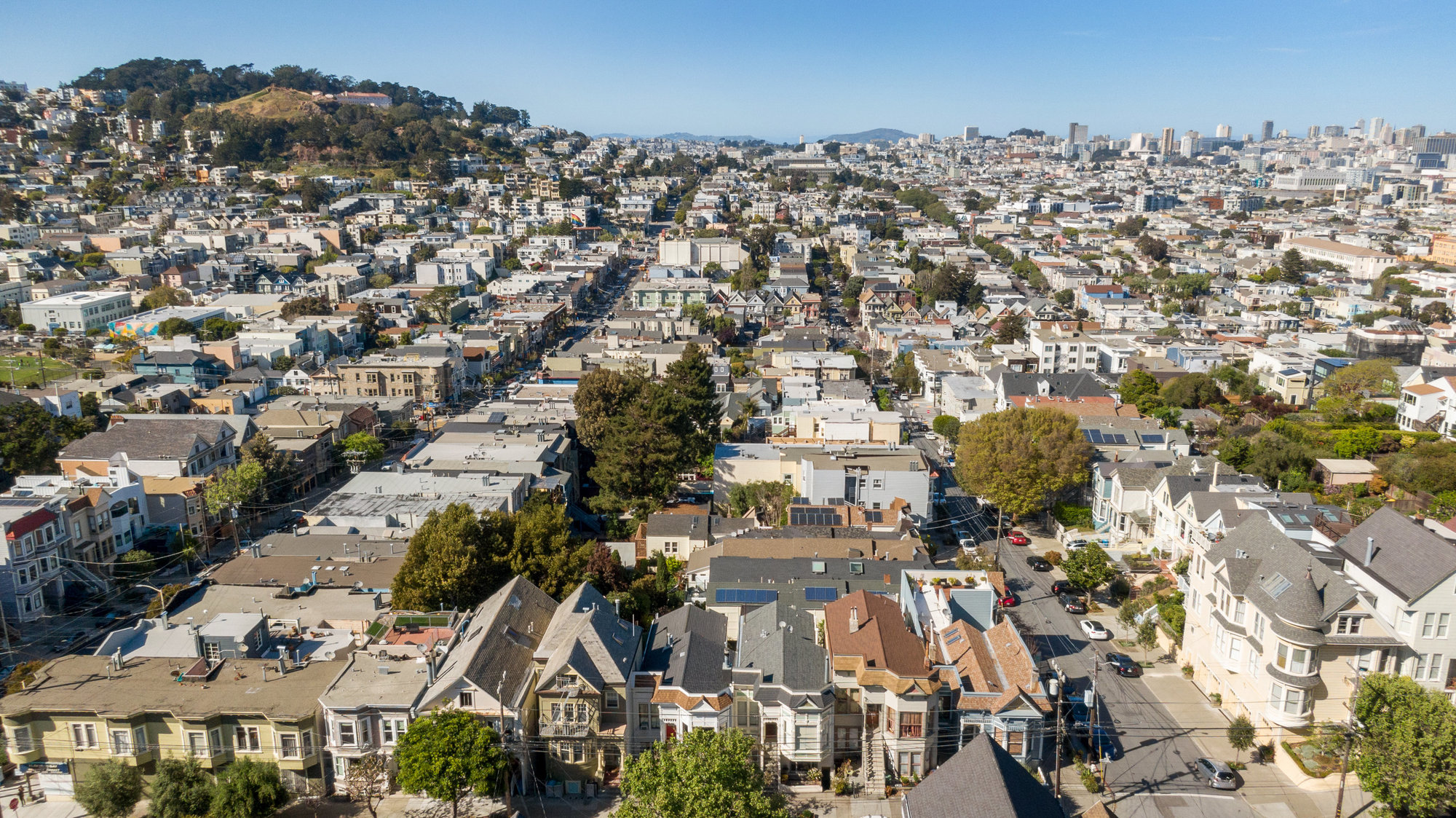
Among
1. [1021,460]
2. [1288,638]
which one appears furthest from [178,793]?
[1021,460]

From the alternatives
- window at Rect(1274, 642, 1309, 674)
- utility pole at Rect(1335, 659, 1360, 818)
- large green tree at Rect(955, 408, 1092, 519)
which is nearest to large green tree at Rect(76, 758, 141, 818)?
utility pole at Rect(1335, 659, 1360, 818)

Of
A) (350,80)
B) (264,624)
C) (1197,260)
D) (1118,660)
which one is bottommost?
(1118,660)

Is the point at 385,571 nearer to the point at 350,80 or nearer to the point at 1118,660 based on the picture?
the point at 1118,660

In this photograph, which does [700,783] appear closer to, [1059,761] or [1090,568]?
[1059,761]

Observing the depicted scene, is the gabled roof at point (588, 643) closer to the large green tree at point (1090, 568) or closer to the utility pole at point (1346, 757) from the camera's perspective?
the utility pole at point (1346, 757)

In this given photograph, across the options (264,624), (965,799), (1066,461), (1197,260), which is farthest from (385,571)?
(1197,260)

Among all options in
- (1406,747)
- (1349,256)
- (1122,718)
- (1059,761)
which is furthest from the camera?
(1349,256)
